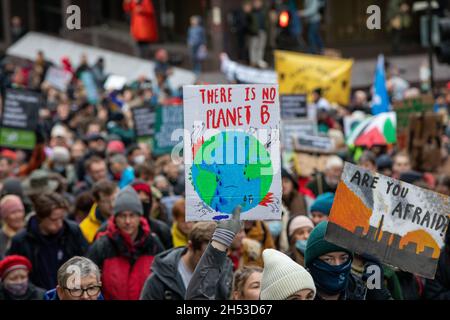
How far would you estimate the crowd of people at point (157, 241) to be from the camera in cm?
538

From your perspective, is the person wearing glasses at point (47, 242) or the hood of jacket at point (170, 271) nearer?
the hood of jacket at point (170, 271)

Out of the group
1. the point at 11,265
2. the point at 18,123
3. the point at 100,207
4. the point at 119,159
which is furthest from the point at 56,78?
the point at 11,265

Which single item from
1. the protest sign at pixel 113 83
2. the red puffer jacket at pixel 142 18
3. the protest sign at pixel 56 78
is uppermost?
the red puffer jacket at pixel 142 18

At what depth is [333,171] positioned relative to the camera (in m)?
10.9

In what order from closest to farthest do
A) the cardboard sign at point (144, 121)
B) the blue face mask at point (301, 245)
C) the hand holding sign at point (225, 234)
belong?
1. the hand holding sign at point (225, 234)
2. the blue face mask at point (301, 245)
3. the cardboard sign at point (144, 121)

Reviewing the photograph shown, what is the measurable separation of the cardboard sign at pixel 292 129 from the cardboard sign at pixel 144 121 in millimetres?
1650

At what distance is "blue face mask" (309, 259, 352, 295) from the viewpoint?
5312 millimetres

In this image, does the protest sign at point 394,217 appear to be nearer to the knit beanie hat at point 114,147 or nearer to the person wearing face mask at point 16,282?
the person wearing face mask at point 16,282

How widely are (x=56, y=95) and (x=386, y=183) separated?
17162mm

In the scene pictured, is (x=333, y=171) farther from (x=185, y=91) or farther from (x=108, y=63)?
(x=108, y=63)

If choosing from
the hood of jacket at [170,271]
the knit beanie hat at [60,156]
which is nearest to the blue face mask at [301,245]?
the hood of jacket at [170,271]
